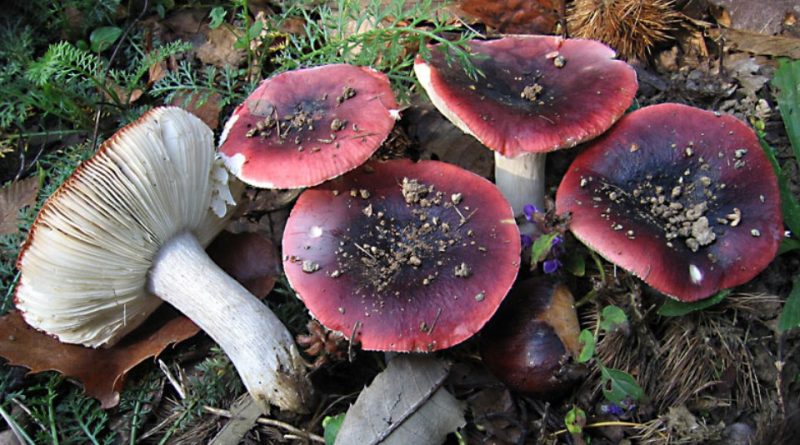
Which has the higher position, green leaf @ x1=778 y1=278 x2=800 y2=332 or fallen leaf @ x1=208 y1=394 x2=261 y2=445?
green leaf @ x1=778 y1=278 x2=800 y2=332

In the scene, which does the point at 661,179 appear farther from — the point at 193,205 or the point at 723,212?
the point at 193,205

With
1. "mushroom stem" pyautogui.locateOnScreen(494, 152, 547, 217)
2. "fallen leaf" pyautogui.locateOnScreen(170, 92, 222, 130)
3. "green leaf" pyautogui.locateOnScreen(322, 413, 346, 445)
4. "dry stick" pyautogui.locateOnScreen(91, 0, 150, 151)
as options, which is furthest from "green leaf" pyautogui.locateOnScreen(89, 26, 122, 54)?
"green leaf" pyautogui.locateOnScreen(322, 413, 346, 445)

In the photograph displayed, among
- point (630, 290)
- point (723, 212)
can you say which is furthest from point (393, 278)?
point (723, 212)

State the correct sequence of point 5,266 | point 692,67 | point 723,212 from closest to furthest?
point 723,212
point 5,266
point 692,67

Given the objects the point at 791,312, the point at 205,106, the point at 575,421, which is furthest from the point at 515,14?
the point at 575,421

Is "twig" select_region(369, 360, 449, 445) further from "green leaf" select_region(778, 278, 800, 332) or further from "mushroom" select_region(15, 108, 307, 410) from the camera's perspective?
"green leaf" select_region(778, 278, 800, 332)
